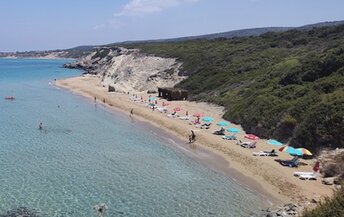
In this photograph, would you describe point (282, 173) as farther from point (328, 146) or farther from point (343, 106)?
point (343, 106)

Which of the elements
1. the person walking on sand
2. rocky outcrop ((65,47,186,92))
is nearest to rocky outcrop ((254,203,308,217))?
the person walking on sand

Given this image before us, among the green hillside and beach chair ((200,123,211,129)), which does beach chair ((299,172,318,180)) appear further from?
beach chair ((200,123,211,129))

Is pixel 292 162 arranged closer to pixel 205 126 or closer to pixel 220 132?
pixel 220 132

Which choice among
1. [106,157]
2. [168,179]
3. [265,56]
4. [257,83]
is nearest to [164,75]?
[265,56]

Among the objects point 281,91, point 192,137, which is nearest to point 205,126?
point 192,137

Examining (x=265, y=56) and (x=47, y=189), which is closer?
(x=47, y=189)
